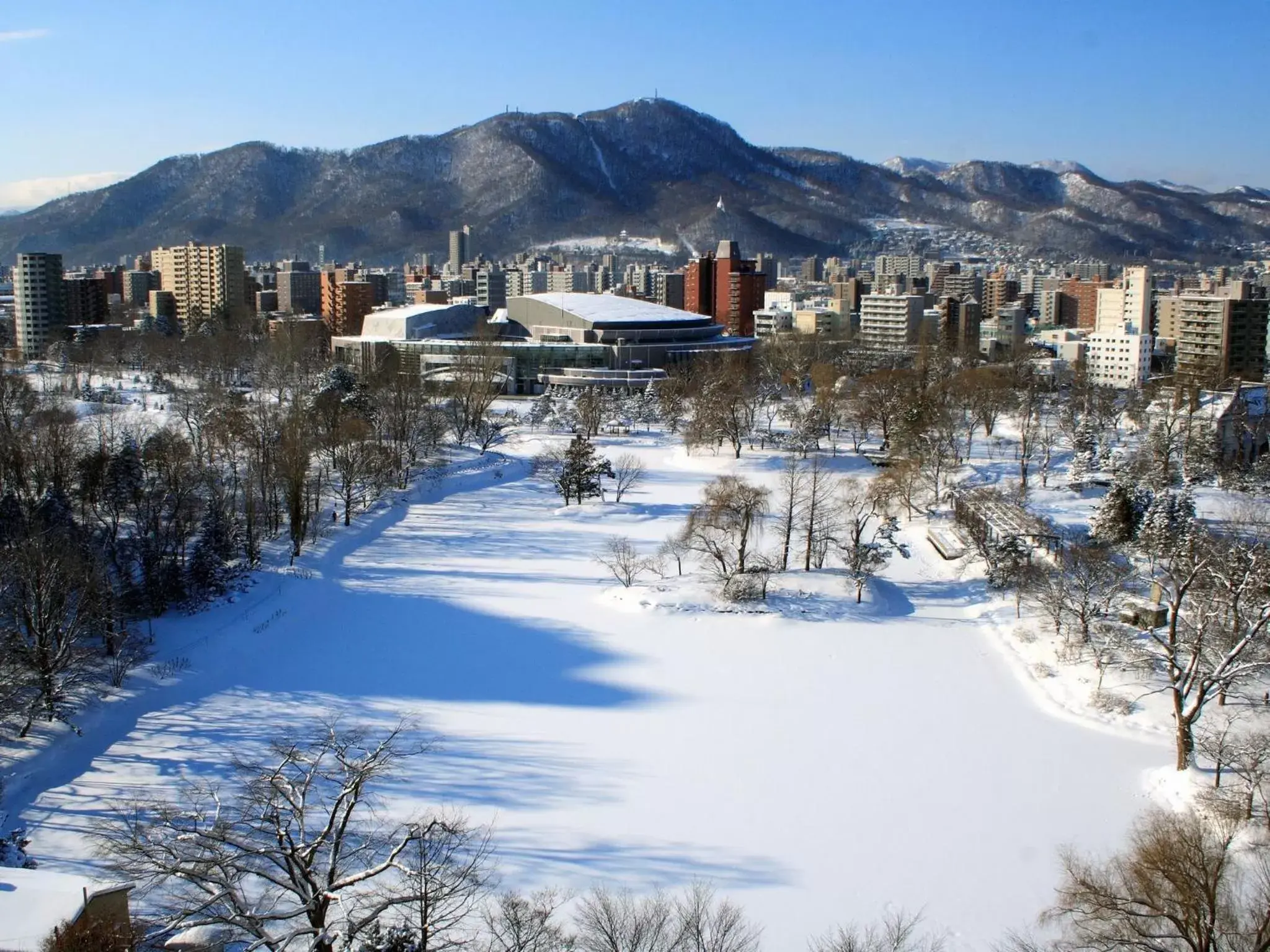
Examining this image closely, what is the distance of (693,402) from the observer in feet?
93.5

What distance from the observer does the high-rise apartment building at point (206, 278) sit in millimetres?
55969

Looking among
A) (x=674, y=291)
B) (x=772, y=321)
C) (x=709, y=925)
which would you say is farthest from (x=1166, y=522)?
(x=674, y=291)

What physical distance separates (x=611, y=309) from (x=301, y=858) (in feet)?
Result: 116

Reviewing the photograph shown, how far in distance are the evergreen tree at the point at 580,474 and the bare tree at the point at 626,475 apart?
33cm

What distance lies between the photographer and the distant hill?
123062 mm

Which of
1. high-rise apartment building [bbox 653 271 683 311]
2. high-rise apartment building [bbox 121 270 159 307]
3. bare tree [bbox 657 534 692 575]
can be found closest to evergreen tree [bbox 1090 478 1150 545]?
bare tree [bbox 657 534 692 575]

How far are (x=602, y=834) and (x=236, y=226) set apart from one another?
127 m

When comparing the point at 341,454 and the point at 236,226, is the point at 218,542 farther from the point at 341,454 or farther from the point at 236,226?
A: the point at 236,226

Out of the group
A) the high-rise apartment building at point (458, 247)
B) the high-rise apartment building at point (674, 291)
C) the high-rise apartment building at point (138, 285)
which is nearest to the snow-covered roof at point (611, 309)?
the high-rise apartment building at point (674, 291)

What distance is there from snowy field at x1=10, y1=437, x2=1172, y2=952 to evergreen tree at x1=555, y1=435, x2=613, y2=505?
4272 mm

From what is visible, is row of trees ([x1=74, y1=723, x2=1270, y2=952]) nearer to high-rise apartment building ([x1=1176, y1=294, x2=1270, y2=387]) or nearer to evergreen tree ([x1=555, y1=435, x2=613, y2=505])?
evergreen tree ([x1=555, y1=435, x2=613, y2=505])

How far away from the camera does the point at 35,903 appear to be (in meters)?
6.03

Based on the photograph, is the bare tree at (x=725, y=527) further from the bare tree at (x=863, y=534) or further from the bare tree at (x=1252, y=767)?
the bare tree at (x=1252, y=767)

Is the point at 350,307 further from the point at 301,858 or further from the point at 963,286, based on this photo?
the point at 301,858
